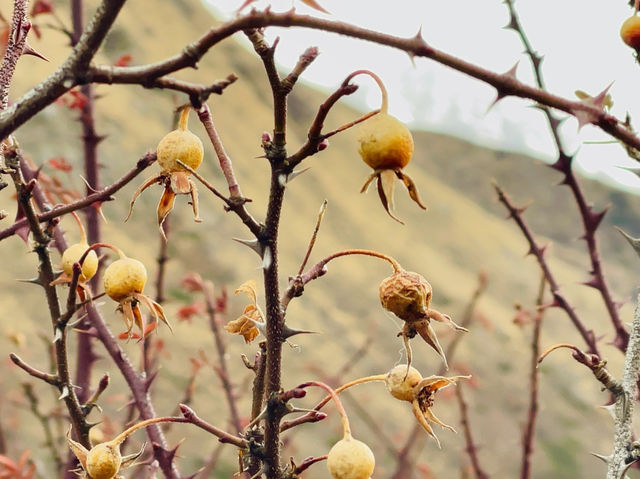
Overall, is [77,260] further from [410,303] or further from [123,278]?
[410,303]

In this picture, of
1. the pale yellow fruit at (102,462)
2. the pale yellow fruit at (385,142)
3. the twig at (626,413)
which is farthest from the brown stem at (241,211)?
the twig at (626,413)

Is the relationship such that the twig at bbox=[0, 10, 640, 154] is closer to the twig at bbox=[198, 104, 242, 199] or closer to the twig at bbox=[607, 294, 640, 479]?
the twig at bbox=[198, 104, 242, 199]

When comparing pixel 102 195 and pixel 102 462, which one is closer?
pixel 102 462

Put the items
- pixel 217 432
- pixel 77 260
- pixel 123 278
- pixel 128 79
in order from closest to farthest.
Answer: pixel 128 79 < pixel 217 432 < pixel 123 278 < pixel 77 260

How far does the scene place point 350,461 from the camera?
0.78 m

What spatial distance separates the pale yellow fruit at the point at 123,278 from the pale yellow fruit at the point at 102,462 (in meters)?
0.24

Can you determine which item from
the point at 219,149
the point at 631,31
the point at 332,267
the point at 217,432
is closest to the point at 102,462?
the point at 217,432

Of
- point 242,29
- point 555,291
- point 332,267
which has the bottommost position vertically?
point 242,29

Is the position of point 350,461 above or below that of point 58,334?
below

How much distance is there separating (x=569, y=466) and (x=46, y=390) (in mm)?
4683

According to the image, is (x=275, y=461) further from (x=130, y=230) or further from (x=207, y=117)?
(x=130, y=230)

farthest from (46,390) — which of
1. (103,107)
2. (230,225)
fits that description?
(103,107)

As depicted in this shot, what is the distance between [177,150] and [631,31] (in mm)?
741

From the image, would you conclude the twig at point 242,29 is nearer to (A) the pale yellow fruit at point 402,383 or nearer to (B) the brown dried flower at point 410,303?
(B) the brown dried flower at point 410,303
